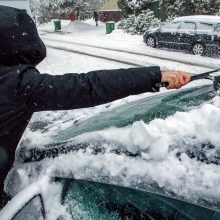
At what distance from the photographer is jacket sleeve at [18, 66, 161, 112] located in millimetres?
1812

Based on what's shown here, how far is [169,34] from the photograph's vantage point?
15.1m

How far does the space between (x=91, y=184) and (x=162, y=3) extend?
20.7 m

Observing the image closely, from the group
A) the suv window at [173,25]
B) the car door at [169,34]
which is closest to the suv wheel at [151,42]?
the car door at [169,34]

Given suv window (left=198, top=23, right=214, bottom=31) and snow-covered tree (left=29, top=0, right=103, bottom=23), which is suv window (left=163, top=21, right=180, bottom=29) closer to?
suv window (left=198, top=23, right=214, bottom=31)

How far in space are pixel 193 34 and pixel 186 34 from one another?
36cm

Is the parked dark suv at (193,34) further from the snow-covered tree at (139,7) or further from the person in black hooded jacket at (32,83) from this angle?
the person in black hooded jacket at (32,83)

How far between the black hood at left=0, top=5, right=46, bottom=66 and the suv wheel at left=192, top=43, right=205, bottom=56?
1253cm

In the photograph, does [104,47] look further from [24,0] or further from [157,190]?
[157,190]

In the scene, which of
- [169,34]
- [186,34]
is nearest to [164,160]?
[186,34]

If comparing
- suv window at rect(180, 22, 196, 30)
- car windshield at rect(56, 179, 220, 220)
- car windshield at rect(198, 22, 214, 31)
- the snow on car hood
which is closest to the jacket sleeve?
the snow on car hood

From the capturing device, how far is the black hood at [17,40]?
1.81m

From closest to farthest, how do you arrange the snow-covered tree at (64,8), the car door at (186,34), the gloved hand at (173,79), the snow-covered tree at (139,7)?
the gloved hand at (173,79), the car door at (186,34), the snow-covered tree at (139,7), the snow-covered tree at (64,8)

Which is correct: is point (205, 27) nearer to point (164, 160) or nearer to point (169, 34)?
point (169, 34)

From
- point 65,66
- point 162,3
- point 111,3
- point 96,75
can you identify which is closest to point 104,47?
point 65,66
